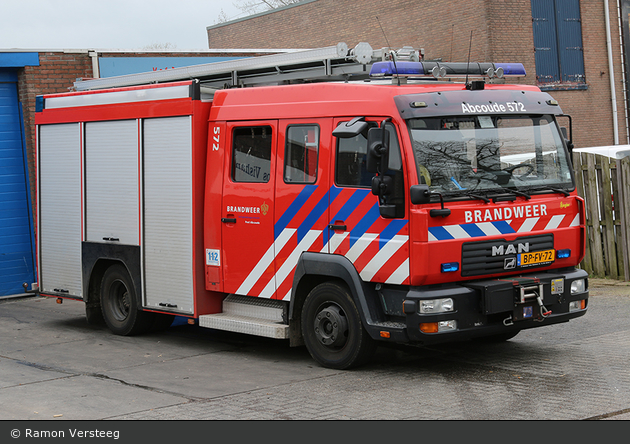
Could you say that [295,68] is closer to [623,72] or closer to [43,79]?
[43,79]

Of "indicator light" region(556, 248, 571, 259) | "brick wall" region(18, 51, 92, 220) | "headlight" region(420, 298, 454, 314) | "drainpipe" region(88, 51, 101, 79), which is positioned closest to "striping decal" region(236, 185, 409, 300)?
"headlight" region(420, 298, 454, 314)

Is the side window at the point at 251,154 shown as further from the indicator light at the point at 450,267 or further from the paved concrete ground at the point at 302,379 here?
the indicator light at the point at 450,267

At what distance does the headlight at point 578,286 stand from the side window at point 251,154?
130 inches

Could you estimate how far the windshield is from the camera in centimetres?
732

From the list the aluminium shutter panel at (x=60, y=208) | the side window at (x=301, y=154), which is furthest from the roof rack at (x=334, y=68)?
the aluminium shutter panel at (x=60, y=208)

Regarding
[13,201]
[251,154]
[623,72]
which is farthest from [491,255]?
[623,72]

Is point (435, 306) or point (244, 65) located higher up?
point (244, 65)

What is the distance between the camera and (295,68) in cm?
909

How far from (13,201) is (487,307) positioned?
32.4 feet

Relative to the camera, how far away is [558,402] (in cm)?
646

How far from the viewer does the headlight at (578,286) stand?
26.3ft

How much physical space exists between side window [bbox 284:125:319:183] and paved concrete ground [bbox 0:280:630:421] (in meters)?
1.94

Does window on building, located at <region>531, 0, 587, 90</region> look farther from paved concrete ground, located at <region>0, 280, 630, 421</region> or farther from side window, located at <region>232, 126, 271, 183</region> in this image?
side window, located at <region>232, 126, 271, 183</region>

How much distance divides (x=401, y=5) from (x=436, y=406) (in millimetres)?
23957
